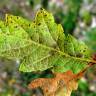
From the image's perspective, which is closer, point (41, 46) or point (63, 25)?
point (41, 46)

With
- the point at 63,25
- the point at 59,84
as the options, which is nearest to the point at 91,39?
the point at 63,25

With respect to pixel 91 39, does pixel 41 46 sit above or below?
above

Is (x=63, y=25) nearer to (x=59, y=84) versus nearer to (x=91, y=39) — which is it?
(x=91, y=39)

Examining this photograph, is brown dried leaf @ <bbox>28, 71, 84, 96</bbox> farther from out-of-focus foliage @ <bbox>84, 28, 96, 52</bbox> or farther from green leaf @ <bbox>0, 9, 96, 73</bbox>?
out-of-focus foliage @ <bbox>84, 28, 96, 52</bbox>

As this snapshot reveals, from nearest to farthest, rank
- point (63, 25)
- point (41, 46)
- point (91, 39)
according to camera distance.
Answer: point (41, 46)
point (91, 39)
point (63, 25)

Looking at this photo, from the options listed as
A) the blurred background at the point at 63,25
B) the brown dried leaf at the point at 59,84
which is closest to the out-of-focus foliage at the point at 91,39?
the blurred background at the point at 63,25

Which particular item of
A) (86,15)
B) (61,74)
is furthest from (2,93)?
(61,74)

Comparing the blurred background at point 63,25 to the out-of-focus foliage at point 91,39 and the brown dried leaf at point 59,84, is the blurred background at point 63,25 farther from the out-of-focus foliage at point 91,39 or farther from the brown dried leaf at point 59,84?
the brown dried leaf at point 59,84
